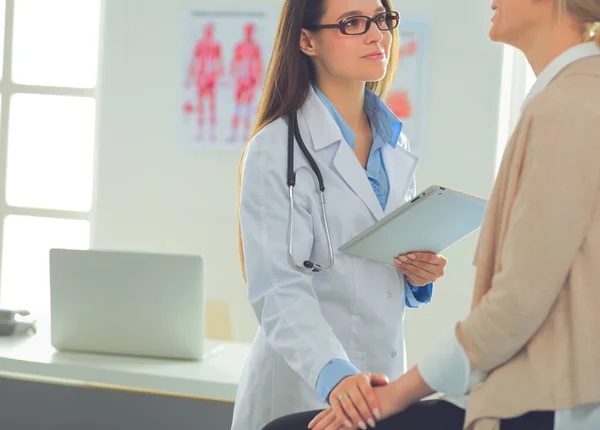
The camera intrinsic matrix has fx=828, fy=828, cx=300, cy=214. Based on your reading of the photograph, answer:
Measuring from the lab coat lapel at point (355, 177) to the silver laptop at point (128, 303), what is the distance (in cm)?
46

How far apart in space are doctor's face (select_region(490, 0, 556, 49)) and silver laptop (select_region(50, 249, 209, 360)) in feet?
3.36

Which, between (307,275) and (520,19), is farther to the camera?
(307,275)

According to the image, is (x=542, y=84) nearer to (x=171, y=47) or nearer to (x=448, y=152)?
(x=448, y=152)

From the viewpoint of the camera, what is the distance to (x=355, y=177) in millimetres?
1797

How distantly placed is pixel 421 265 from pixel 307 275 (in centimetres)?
28

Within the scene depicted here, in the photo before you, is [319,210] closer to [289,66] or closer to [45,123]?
[289,66]

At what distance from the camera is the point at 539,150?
1063 millimetres

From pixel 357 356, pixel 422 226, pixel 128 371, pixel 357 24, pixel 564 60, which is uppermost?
pixel 357 24

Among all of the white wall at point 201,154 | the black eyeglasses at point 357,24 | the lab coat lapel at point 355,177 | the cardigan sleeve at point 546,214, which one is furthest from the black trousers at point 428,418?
the white wall at point 201,154

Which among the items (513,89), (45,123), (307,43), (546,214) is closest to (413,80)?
(513,89)

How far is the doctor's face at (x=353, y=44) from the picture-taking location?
70.9 inches

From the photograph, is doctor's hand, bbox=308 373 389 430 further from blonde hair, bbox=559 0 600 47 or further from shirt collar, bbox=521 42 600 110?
blonde hair, bbox=559 0 600 47

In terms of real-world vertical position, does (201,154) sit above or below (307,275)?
above

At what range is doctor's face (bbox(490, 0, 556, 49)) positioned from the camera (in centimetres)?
121
